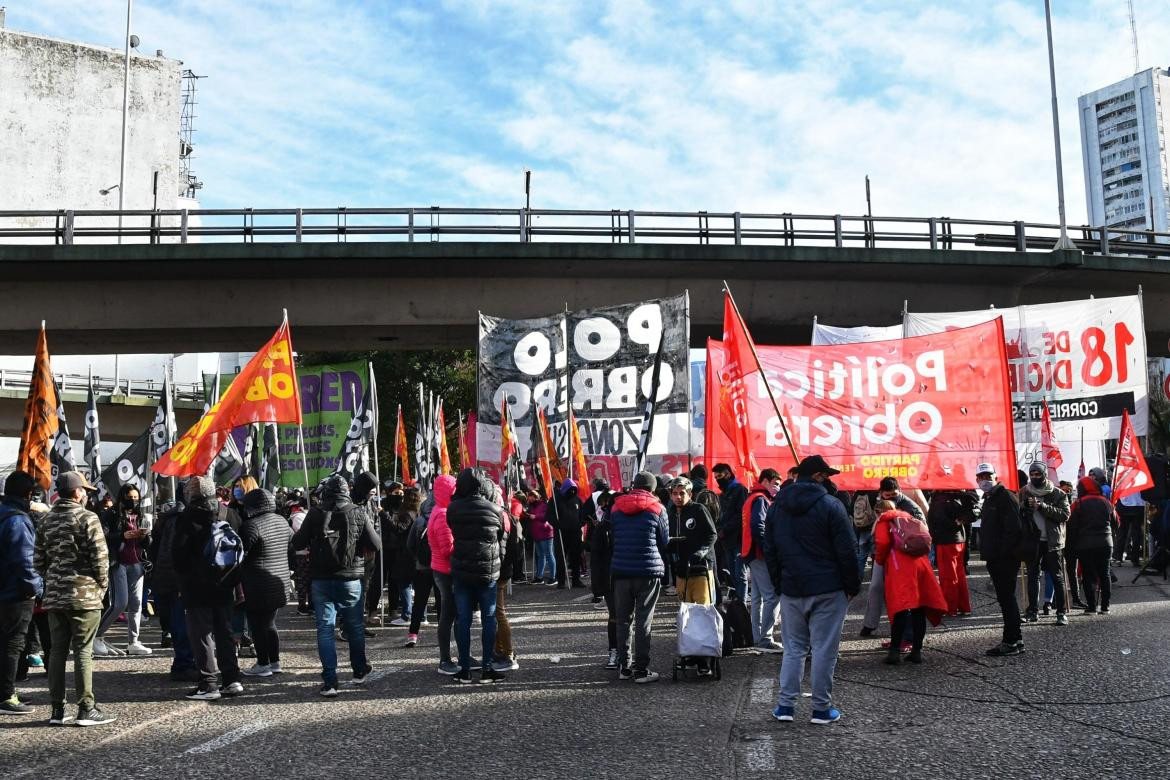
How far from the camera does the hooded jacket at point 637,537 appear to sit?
9766 mm

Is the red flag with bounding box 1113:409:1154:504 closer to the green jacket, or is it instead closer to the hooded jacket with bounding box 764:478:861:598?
the hooded jacket with bounding box 764:478:861:598

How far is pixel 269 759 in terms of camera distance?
692cm

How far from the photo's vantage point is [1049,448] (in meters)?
19.0

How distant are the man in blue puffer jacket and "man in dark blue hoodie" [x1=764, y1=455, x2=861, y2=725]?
1.69 m

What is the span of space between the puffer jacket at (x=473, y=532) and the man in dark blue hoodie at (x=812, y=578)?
106 inches

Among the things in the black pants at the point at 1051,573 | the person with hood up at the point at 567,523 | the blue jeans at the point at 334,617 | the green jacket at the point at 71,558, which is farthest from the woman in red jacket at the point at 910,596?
the person with hood up at the point at 567,523

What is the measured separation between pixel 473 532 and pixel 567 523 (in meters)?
10.3

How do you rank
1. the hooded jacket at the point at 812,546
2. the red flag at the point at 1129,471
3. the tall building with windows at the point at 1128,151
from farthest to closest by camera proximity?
the tall building with windows at the point at 1128,151
the red flag at the point at 1129,471
the hooded jacket at the point at 812,546

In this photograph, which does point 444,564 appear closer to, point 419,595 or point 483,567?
point 483,567

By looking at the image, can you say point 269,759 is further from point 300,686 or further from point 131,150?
point 131,150

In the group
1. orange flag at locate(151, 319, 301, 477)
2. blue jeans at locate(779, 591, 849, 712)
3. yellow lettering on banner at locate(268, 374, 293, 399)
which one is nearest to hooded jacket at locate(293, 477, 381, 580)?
blue jeans at locate(779, 591, 849, 712)

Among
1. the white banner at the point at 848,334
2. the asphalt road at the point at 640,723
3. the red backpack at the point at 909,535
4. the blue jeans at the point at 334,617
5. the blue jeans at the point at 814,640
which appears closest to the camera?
the asphalt road at the point at 640,723

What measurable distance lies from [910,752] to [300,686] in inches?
215

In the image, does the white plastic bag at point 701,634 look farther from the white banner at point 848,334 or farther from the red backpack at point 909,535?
the white banner at point 848,334
